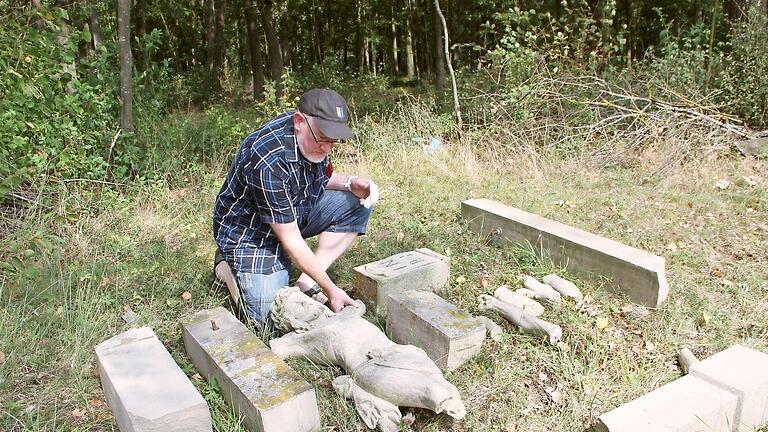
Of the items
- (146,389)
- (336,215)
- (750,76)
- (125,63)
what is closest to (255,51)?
(125,63)

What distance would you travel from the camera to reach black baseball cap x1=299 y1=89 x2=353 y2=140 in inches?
107

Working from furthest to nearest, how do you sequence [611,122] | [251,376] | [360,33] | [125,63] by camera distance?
[360,33] < [611,122] < [125,63] < [251,376]

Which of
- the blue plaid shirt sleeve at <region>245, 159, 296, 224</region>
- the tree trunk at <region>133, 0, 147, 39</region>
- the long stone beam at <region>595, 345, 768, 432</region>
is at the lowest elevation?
the long stone beam at <region>595, 345, 768, 432</region>

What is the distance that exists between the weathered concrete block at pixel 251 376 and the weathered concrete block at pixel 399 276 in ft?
2.65

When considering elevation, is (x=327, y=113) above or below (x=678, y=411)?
above

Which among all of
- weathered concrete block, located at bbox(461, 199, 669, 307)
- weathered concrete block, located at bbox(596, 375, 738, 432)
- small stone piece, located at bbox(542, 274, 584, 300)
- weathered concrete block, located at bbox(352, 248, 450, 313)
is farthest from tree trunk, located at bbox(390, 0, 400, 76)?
weathered concrete block, located at bbox(596, 375, 738, 432)

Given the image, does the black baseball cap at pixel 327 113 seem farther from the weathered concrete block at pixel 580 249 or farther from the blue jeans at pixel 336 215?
the weathered concrete block at pixel 580 249

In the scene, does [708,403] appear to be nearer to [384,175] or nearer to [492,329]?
[492,329]

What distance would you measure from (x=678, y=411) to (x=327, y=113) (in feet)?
6.52

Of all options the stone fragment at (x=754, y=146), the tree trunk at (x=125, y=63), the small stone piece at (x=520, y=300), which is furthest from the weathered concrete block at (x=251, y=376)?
the stone fragment at (x=754, y=146)

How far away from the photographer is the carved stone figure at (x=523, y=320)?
276 centimetres

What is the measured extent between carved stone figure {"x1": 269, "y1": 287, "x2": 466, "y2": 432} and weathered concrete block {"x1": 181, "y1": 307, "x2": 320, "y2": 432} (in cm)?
22

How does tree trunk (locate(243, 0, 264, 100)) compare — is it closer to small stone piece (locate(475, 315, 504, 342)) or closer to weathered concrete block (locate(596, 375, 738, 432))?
small stone piece (locate(475, 315, 504, 342))

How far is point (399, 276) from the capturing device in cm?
314
